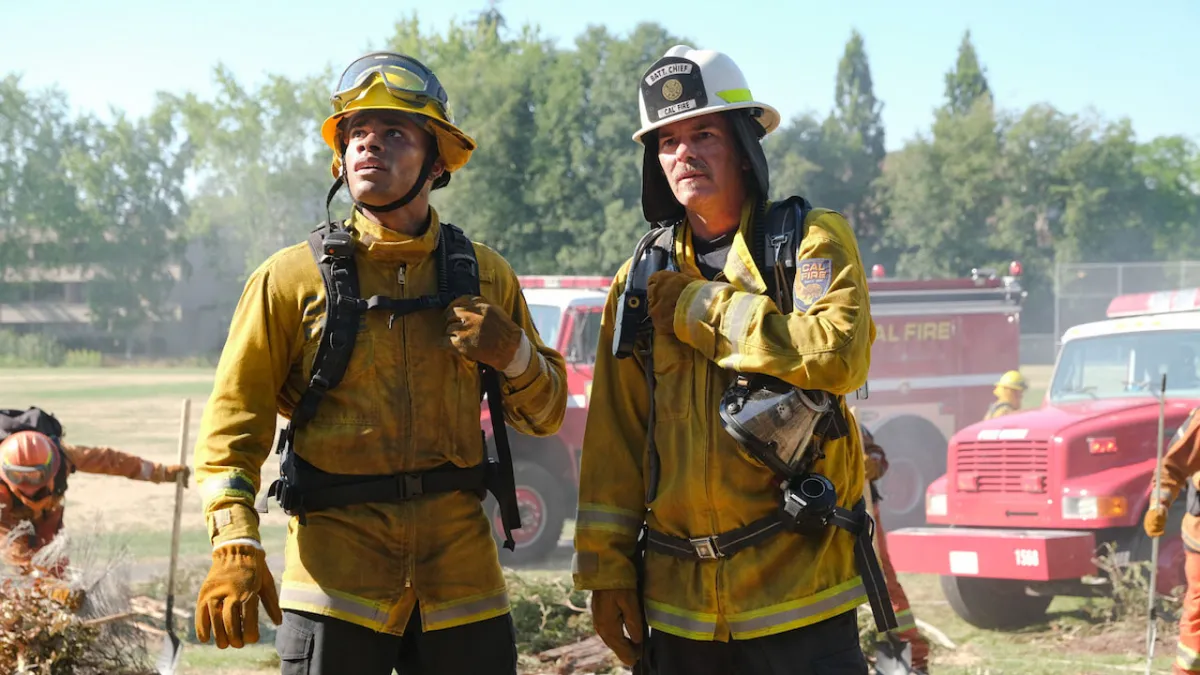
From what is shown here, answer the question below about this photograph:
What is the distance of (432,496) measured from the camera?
3334mm

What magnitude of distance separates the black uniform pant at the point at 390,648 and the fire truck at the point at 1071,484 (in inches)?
243

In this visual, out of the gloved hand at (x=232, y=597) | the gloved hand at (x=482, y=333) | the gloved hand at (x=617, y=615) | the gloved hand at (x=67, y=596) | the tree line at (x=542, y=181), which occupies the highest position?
the tree line at (x=542, y=181)

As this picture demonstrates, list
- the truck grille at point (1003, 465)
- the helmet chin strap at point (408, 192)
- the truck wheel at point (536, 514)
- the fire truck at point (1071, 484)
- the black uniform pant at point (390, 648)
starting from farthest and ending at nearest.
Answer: the truck wheel at point (536, 514), the truck grille at point (1003, 465), the fire truck at point (1071, 484), the helmet chin strap at point (408, 192), the black uniform pant at point (390, 648)

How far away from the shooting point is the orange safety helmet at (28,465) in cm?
668

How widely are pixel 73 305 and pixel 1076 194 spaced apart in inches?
1283

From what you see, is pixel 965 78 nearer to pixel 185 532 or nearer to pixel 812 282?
pixel 185 532

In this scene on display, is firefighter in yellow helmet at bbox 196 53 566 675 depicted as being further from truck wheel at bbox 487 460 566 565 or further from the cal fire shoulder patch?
truck wheel at bbox 487 460 566 565

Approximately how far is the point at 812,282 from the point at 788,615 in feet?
2.61

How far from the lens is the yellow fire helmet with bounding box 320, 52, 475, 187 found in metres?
3.42

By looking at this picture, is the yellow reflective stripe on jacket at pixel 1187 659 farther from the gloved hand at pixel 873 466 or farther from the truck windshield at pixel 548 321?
the truck windshield at pixel 548 321

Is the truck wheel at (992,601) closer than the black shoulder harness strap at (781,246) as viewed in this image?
No

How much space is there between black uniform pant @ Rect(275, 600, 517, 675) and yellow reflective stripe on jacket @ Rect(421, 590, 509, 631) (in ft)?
0.07

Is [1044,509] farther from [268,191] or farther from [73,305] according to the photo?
[268,191]

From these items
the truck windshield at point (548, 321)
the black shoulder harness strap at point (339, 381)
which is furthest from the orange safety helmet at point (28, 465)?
the truck windshield at point (548, 321)
